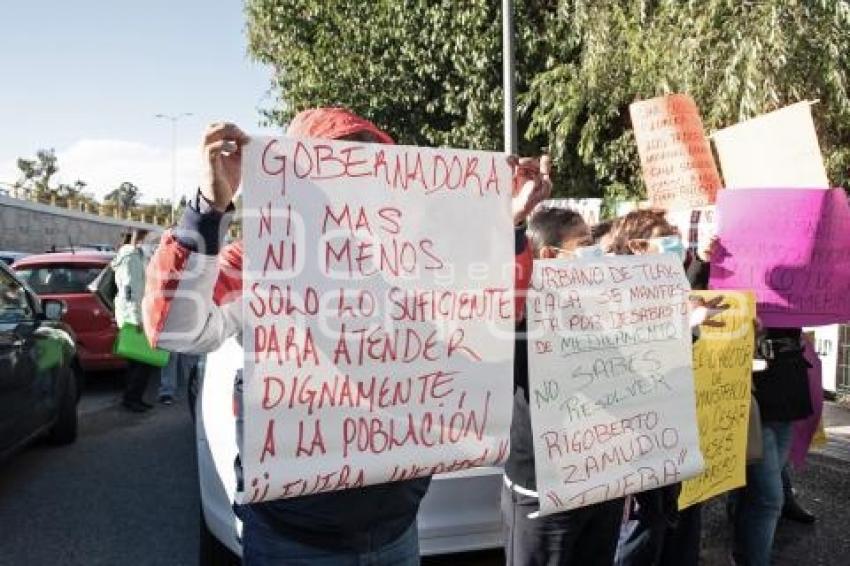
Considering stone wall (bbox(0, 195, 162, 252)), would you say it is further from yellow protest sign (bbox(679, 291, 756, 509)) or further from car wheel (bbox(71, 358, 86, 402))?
yellow protest sign (bbox(679, 291, 756, 509))

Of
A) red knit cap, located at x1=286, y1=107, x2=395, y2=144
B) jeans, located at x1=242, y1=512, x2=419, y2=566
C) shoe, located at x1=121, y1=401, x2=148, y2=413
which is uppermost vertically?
red knit cap, located at x1=286, y1=107, x2=395, y2=144

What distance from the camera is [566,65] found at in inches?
460

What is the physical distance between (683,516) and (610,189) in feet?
28.6

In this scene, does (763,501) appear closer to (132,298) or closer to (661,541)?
(661,541)

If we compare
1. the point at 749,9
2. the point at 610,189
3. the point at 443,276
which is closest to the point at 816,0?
the point at 749,9

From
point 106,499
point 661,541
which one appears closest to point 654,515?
point 661,541

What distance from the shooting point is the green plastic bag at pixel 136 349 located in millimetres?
6926

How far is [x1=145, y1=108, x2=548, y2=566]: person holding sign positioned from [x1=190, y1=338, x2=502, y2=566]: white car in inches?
46.4

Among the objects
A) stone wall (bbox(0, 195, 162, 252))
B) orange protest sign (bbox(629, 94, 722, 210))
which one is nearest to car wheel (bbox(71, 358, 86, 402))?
orange protest sign (bbox(629, 94, 722, 210))

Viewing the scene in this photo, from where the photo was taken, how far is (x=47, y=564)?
406 cm

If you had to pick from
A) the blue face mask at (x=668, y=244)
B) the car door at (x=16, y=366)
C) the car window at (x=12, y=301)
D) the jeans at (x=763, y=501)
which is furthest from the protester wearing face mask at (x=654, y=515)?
the car window at (x=12, y=301)

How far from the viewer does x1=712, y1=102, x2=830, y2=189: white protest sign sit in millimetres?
3674

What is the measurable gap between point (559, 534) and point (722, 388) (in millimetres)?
1046

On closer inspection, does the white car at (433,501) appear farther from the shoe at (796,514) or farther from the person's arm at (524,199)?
the shoe at (796,514)
